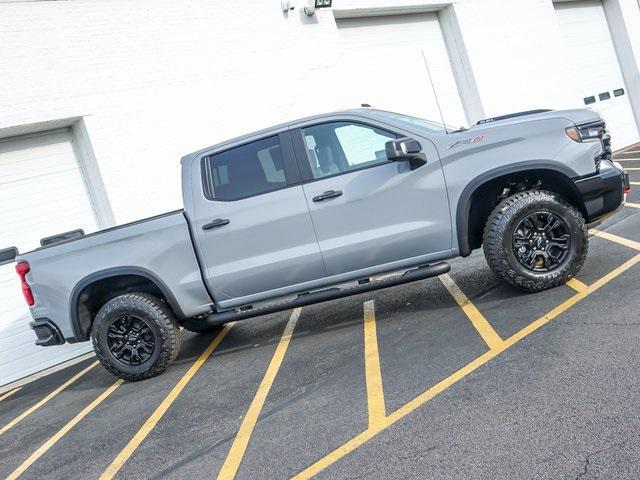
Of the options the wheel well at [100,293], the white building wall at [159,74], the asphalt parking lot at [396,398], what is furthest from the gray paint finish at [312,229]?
the white building wall at [159,74]

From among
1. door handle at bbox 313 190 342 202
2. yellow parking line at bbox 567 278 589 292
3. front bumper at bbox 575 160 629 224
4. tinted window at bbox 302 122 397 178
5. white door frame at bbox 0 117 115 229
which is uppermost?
white door frame at bbox 0 117 115 229

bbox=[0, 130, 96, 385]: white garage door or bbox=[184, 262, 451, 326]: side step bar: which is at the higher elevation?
bbox=[0, 130, 96, 385]: white garage door

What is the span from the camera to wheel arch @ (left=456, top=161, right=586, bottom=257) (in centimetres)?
535

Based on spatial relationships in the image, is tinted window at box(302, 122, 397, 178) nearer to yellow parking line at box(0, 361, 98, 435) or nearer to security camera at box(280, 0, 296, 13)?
yellow parking line at box(0, 361, 98, 435)

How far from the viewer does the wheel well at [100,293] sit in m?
6.12

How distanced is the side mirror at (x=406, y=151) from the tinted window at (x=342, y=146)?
28 centimetres

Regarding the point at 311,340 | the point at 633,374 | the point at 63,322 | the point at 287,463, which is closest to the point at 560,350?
the point at 633,374

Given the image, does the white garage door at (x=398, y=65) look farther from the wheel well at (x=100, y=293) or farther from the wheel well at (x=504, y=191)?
the wheel well at (x=100, y=293)

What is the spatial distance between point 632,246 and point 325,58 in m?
7.11

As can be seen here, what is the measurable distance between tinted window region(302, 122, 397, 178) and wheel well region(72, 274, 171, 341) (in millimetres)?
1993

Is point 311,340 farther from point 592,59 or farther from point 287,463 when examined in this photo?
point 592,59

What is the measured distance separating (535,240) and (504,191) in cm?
54

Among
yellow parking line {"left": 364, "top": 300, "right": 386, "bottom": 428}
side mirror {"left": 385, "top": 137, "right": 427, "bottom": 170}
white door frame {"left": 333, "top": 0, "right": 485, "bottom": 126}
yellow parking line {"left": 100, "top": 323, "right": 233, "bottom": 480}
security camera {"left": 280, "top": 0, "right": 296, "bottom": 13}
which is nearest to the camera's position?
yellow parking line {"left": 364, "top": 300, "right": 386, "bottom": 428}

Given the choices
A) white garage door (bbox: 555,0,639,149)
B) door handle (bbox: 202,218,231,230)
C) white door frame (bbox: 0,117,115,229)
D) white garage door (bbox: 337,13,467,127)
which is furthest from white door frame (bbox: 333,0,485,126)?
door handle (bbox: 202,218,231,230)
